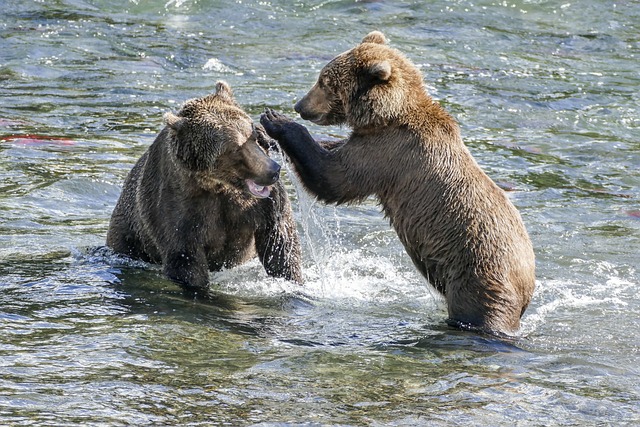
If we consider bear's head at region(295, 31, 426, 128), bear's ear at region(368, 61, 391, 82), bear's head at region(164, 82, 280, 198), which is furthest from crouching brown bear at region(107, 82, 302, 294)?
bear's ear at region(368, 61, 391, 82)

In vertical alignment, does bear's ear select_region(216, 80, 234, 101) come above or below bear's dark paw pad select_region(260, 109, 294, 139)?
above

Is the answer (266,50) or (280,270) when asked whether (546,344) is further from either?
(266,50)

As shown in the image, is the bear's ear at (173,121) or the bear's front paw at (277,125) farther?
the bear's front paw at (277,125)

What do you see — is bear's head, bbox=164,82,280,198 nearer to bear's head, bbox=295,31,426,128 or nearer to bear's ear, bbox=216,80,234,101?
bear's ear, bbox=216,80,234,101

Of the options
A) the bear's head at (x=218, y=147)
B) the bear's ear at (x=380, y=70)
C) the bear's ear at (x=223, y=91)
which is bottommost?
the bear's head at (x=218, y=147)

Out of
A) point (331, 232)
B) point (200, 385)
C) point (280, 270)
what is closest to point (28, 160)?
point (331, 232)

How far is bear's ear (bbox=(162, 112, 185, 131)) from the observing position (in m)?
6.86

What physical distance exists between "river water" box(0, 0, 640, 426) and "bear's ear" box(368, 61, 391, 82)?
99 cm

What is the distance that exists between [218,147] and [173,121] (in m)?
0.32

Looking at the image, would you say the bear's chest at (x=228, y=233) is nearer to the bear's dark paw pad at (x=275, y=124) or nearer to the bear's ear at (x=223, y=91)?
the bear's dark paw pad at (x=275, y=124)

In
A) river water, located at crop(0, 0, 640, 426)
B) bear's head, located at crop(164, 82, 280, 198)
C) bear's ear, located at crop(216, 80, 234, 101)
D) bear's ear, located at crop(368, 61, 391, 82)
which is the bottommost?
river water, located at crop(0, 0, 640, 426)

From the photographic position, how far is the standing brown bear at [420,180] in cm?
657

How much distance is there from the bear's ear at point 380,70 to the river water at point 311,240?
99 centimetres

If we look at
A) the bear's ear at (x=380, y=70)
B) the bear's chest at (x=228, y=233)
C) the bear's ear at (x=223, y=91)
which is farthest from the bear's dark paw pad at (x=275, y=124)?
the bear's ear at (x=380, y=70)
